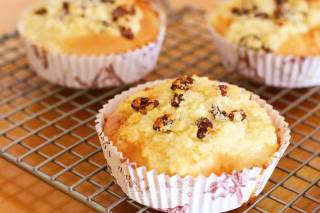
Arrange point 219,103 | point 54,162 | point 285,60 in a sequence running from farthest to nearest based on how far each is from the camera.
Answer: point 285,60
point 54,162
point 219,103

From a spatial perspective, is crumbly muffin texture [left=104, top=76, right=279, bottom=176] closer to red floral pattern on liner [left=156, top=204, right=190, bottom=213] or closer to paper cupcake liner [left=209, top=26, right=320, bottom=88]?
red floral pattern on liner [left=156, top=204, right=190, bottom=213]

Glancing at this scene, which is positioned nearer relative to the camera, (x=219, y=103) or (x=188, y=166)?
(x=188, y=166)

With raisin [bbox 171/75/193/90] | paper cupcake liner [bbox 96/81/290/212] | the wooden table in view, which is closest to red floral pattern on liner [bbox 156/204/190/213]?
paper cupcake liner [bbox 96/81/290/212]

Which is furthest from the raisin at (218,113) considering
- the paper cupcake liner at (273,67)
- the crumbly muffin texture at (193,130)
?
the paper cupcake liner at (273,67)

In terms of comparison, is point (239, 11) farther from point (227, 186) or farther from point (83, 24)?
point (227, 186)

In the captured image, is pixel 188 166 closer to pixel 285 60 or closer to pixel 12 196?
pixel 12 196

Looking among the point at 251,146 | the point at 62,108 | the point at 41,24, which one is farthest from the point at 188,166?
the point at 41,24

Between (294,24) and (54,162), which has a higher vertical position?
(294,24)
